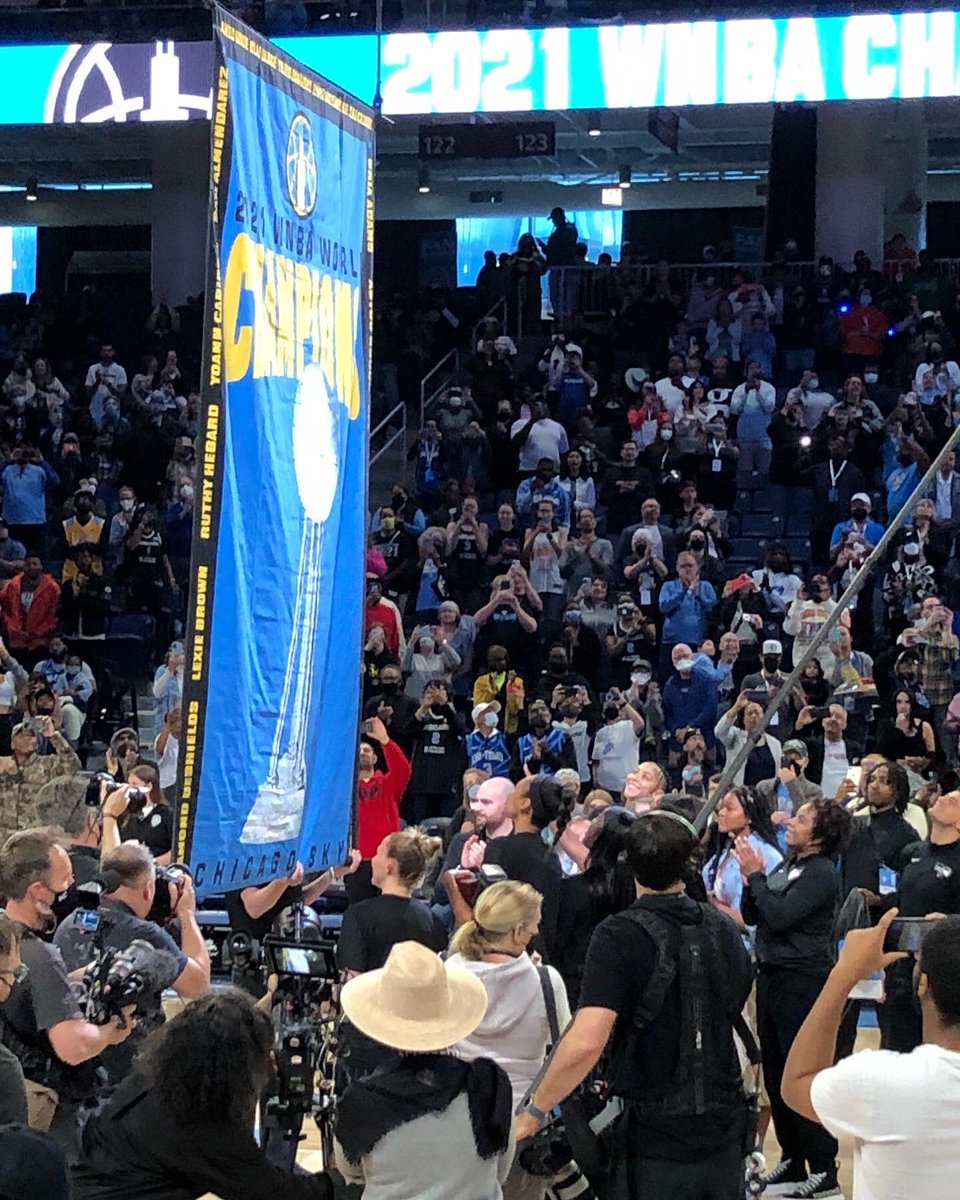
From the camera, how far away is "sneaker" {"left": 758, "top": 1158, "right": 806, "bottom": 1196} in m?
6.80

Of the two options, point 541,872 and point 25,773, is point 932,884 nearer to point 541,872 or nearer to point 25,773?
point 541,872

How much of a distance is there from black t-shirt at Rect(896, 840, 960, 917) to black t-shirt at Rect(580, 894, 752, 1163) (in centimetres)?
251

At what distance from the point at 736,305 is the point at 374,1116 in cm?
1684

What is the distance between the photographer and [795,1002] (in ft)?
22.0

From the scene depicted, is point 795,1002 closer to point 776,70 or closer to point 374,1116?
point 374,1116

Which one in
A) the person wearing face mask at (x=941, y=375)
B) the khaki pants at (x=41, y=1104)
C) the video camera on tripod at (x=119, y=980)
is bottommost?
the khaki pants at (x=41, y=1104)

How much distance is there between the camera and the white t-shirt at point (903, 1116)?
3244 millimetres

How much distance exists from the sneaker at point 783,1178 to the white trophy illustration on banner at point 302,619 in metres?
2.06

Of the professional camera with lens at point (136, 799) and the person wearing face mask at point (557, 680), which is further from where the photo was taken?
the person wearing face mask at point (557, 680)

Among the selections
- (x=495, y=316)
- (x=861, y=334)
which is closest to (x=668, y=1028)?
(x=861, y=334)

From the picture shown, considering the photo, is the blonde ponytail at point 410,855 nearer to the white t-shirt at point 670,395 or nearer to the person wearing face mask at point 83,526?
the person wearing face mask at point 83,526

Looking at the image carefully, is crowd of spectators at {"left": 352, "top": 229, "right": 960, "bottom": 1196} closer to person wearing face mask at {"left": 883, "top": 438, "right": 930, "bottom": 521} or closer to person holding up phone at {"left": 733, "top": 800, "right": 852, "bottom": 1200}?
person wearing face mask at {"left": 883, "top": 438, "right": 930, "bottom": 521}

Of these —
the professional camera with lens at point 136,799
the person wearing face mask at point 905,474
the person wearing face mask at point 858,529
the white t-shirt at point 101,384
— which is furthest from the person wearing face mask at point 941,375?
the professional camera with lens at point 136,799

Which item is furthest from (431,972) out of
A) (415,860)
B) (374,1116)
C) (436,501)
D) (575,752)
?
(436,501)
